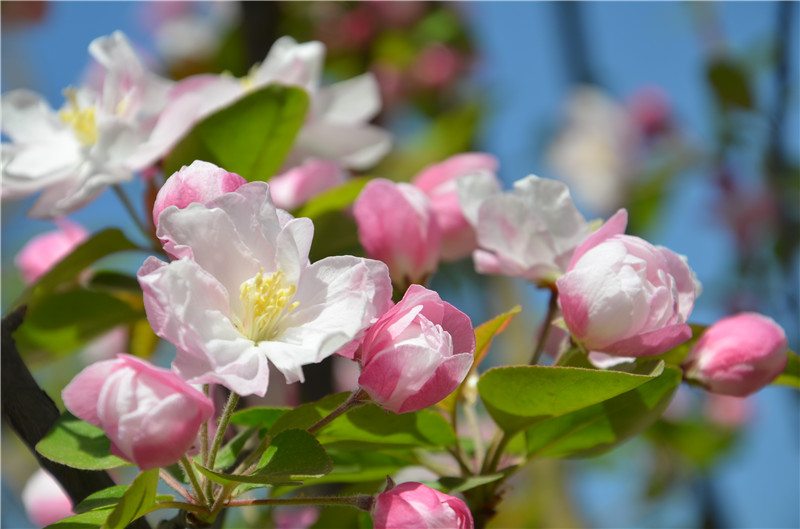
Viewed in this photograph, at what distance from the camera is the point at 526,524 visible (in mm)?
2219

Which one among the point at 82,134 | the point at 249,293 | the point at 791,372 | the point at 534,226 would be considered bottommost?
the point at 791,372

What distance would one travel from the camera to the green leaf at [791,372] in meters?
0.90

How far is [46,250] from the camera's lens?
114 centimetres

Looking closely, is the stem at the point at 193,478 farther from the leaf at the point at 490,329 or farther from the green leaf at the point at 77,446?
the leaf at the point at 490,329

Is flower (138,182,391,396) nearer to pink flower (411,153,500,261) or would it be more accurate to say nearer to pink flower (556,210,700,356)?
pink flower (556,210,700,356)

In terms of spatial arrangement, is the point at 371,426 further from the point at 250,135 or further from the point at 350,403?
the point at 250,135

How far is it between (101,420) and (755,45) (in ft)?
9.30

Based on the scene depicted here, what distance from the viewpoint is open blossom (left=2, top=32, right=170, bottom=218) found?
3.23 feet

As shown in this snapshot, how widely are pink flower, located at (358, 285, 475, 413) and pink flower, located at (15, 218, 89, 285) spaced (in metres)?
0.64

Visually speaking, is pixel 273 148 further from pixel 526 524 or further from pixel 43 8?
pixel 43 8

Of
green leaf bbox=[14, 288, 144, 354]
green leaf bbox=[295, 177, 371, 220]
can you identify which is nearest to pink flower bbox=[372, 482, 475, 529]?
green leaf bbox=[295, 177, 371, 220]

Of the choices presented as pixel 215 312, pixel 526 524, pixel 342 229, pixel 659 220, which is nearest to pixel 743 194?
pixel 659 220

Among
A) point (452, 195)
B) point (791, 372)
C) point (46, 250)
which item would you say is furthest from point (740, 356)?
point (46, 250)

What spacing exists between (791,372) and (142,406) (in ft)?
2.23
